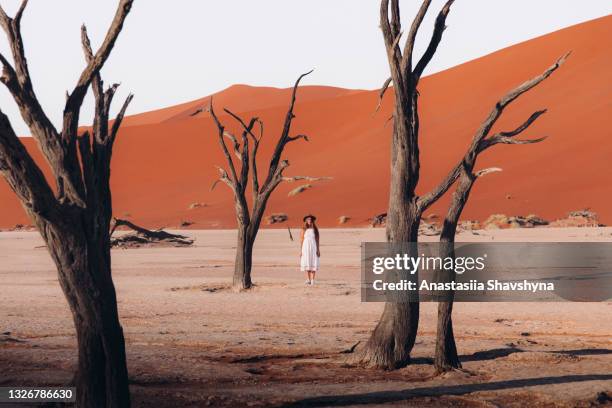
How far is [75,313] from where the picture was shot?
25.2 ft

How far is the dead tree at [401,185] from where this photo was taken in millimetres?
10984

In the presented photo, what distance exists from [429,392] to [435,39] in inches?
149

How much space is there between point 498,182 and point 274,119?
130 feet

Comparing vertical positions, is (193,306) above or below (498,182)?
below

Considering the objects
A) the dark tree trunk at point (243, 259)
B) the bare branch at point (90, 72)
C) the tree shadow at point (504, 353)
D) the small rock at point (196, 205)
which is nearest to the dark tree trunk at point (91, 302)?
the bare branch at point (90, 72)

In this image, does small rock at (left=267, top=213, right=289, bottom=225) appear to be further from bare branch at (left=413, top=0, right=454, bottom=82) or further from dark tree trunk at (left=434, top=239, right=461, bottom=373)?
dark tree trunk at (left=434, top=239, right=461, bottom=373)

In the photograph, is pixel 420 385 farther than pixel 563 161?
No

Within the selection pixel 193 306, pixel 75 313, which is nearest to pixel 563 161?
pixel 193 306

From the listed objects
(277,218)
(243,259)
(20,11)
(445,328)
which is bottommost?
(445,328)

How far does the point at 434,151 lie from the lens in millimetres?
69188

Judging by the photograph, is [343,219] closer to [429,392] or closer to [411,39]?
[411,39]

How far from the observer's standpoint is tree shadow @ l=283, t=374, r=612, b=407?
9031 millimetres

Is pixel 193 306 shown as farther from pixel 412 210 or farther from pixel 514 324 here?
pixel 412 210

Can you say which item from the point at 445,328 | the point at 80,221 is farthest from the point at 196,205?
the point at 80,221
